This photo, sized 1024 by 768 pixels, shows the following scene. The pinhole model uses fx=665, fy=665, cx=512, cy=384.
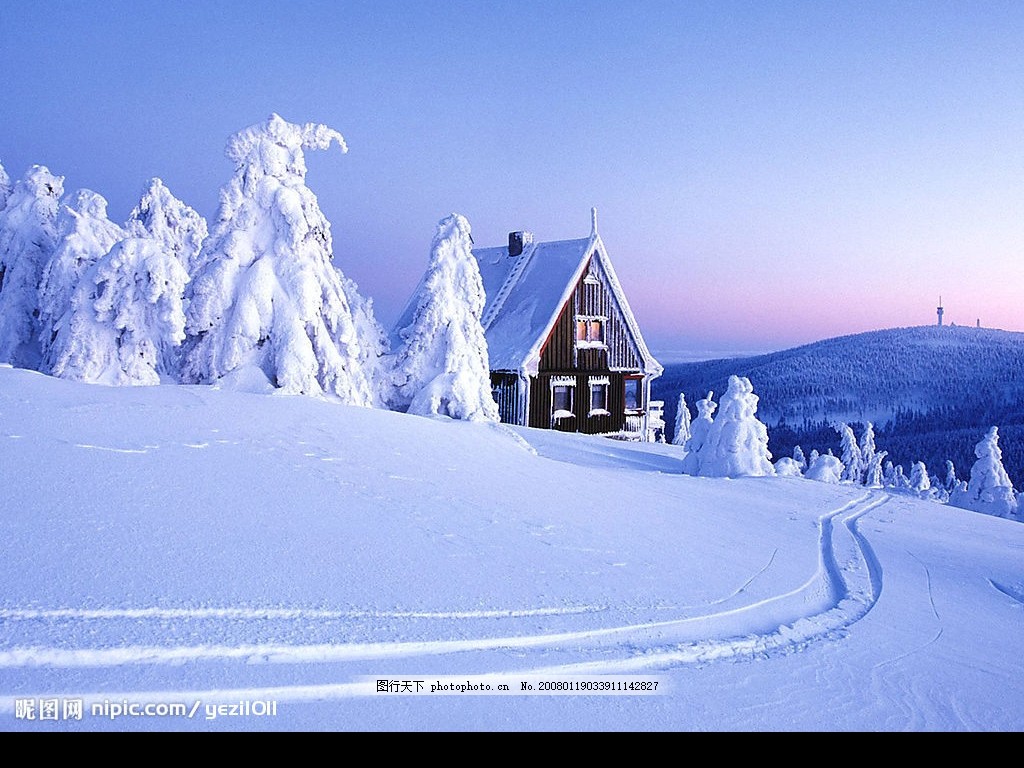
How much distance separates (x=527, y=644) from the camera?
146 inches

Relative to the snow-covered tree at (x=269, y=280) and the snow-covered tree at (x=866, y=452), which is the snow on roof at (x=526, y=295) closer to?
the snow-covered tree at (x=269, y=280)

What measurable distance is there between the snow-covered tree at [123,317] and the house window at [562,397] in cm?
1289

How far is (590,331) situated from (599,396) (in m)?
2.59

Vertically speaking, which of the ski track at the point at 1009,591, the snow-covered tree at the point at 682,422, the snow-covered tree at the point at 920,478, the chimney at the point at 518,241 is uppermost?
the chimney at the point at 518,241

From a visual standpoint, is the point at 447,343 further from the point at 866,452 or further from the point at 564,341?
the point at 866,452

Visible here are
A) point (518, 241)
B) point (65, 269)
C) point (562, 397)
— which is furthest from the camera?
point (518, 241)

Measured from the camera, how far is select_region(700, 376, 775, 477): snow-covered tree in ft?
51.0

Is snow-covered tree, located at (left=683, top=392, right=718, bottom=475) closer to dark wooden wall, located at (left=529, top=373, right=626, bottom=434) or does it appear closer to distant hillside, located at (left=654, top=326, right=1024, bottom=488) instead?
dark wooden wall, located at (left=529, top=373, right=626, bottom=434)

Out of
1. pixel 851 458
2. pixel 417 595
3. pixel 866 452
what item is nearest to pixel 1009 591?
pixel 417 595

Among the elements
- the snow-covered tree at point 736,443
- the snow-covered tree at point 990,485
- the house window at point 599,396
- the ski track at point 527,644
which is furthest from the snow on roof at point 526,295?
the snow-covered tree at point 990,485

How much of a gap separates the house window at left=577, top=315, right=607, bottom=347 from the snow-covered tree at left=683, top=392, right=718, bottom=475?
24.5 ft

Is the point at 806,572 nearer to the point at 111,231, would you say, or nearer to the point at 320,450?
the point at 320,450

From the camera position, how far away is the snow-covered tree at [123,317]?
15.3 m
